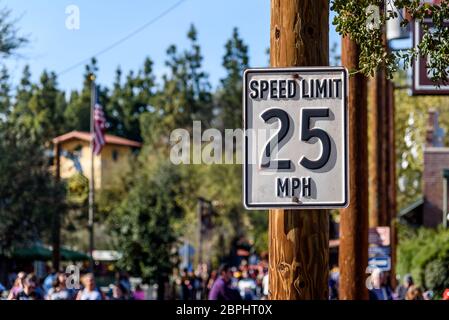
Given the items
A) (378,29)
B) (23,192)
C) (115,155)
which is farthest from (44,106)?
(378,29)

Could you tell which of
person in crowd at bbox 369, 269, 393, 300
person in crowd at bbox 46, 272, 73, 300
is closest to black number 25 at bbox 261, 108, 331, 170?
person in crowd at bbox 369, 269, 393, 300

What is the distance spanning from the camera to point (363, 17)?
9172mm

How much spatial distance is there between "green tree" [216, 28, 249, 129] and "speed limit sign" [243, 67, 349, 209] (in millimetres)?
96488

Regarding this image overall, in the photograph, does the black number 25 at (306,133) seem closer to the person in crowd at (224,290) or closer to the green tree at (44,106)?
the person in crowd at (224,290)

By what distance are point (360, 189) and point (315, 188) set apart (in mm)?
10514

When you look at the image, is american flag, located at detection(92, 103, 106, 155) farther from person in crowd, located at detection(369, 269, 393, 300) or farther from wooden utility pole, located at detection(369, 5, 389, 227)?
person in crowd, located at detection(369, 269, 393, 300)

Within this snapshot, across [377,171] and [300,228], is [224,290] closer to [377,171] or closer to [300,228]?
[377,171]

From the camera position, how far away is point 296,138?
673cm

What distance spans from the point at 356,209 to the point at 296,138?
34.9 ft

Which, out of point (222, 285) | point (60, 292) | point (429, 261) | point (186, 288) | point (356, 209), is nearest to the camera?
point (356, 209)

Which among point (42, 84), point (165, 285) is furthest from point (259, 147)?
point (42, 84)

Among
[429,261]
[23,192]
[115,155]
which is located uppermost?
[115,155]

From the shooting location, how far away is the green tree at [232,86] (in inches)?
4112
